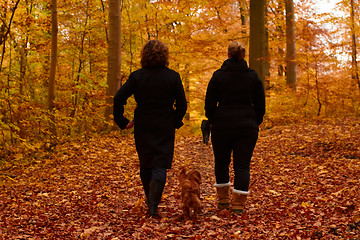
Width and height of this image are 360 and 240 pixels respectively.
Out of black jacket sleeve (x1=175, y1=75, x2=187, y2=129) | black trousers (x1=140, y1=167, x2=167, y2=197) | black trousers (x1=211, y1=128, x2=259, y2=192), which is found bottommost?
black trousers (x1=140, y1=167, x2=167, y2=197)

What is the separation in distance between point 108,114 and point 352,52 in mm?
11355

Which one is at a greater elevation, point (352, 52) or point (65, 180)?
point (352, 52)

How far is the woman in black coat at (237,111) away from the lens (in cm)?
438

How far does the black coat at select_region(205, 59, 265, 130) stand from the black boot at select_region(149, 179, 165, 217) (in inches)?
38.0

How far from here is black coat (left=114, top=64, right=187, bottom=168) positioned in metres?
4.29

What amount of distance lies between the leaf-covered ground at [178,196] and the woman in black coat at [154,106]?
587 mm

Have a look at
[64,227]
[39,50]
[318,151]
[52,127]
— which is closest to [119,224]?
[64,227]

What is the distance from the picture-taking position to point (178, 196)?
19.0ft

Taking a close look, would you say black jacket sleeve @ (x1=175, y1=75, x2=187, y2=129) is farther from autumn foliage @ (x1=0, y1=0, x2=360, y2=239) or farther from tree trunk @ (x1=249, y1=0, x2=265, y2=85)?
tree trunk @ (x1=249, y1=0, x2=265, y2=85)

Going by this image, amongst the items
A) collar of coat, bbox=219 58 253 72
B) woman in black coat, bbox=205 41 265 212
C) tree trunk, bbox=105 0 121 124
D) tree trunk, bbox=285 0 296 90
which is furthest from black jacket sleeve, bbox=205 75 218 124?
tree trunk, bbox=285 0 296 90

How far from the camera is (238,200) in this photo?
4461 millimetres

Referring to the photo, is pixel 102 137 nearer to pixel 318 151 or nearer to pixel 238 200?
pixel 318 151

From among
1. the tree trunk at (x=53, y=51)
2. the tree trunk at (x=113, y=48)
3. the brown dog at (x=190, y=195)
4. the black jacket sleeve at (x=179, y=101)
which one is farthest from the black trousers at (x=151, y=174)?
the tree trunk at (x=113, y=48)

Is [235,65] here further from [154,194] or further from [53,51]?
[53,51]
